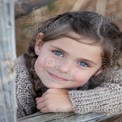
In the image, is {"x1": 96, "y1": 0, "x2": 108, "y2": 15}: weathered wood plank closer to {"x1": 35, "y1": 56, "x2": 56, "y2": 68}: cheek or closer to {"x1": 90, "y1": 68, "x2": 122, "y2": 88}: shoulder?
{"x1": 90, "y1": 68, "x2": 122, "y2": 88}: shoulder

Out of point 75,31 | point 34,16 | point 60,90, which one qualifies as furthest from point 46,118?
point 34,16

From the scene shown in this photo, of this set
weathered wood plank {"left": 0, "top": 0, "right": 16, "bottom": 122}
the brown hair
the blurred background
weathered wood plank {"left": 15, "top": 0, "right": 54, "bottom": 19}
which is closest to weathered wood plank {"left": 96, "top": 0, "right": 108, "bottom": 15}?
the blurred background

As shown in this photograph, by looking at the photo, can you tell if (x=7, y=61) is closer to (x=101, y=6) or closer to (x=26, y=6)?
(x=26, y=6)

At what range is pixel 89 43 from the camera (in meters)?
1.23

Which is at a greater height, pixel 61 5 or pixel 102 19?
pixel 61 5

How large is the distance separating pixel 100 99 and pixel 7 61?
0.54m

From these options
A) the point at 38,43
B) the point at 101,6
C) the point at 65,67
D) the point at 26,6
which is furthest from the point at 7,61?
the point at 101,6

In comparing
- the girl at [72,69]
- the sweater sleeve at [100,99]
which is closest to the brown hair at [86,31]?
the girl at [72,69]

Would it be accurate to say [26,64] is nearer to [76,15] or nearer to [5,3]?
[76,15]

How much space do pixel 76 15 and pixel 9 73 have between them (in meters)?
0.58

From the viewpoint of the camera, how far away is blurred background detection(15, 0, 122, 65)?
1766mm

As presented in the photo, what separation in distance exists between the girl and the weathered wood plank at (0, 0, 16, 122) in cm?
31

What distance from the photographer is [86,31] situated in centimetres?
124

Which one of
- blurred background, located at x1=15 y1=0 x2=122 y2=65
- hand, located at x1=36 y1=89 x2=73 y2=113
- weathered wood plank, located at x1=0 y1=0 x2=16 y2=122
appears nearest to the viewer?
weathered wood plank, located at x1=0 y1=0 x2=16 y2=122
